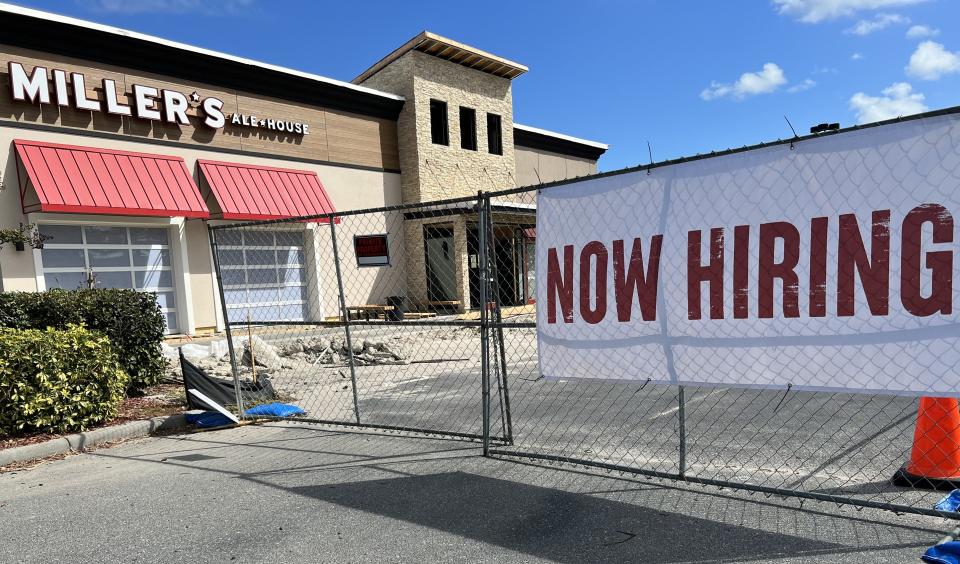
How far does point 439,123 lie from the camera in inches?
864

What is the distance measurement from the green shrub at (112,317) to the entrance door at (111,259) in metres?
5.33

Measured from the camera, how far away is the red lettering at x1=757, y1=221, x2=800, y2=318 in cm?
326

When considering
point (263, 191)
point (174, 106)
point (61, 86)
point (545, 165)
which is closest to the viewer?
point (61, 86)

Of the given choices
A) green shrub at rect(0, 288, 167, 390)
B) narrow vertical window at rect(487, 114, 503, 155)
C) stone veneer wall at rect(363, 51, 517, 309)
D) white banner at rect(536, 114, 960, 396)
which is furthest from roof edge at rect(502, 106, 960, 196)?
narrow vertical window at rect(487, 114, 503, 155)

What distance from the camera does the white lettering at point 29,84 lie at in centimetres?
1237

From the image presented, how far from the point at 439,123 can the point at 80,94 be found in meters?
11.6

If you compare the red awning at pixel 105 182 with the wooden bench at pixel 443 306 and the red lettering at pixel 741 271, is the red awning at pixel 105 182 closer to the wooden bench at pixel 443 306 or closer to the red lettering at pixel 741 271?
the wooden bench at pixel 443 306

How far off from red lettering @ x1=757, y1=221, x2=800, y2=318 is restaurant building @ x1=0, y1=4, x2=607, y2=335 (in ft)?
22.1

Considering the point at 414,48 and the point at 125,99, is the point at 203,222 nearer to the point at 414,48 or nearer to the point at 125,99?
the point at 125,99

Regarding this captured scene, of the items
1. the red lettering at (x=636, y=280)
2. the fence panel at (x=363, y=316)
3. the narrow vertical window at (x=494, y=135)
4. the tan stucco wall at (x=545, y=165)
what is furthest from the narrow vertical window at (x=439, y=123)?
the red lettering at (x=636, y=280)

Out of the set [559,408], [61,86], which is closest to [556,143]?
[61,86]

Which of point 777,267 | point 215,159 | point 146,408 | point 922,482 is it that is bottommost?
point 146,408

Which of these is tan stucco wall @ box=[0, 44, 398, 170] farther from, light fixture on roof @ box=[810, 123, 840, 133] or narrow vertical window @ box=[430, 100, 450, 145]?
light fixture on roof @ box=[810, 123, 840, 133]

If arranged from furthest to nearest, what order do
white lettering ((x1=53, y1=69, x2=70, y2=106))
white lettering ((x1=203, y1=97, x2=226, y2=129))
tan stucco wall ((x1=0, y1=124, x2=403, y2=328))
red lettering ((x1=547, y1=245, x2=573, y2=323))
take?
white lettering ((x1=203, y1=97, x2=226, y2=129)) < white lettering ((x1=53, y1=69, x2=70, y2=106)) < tan stucco wall ((x1=0, y1=124, x2=403, y2=328)) < red lettering ((x1=547, y1=245, x2=573, y2=323))
